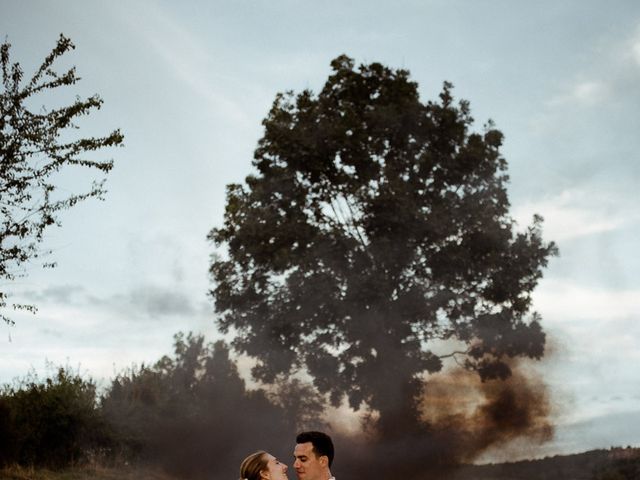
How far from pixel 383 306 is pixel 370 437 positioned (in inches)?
234

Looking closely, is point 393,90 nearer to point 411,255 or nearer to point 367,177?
point 367,177

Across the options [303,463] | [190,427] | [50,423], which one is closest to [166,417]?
[190,427]

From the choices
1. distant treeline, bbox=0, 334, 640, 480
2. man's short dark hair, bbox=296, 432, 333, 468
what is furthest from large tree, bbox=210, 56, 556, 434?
man's short dark hair, bbox=296, 432, 333, 468

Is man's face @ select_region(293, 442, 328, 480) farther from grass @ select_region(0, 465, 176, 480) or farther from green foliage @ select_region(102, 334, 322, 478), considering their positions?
green foliage @ select_region(102, 334, 322, 478)

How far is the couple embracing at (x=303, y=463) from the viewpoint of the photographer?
8422 mm

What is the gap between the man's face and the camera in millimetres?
8547

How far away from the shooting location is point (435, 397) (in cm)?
3419

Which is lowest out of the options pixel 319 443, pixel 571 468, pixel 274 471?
pixel 571 468

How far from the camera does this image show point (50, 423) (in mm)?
25641

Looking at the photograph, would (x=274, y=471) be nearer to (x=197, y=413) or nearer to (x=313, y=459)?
(x=313, y=459)

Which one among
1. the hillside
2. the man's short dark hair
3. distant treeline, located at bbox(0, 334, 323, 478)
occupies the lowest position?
the hillside

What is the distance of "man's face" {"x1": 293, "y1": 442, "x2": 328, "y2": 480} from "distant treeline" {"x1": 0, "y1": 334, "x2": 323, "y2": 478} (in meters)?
17.3

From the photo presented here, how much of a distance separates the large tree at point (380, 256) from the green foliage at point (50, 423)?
912 centimetres

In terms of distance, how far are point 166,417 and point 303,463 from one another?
25040mm
